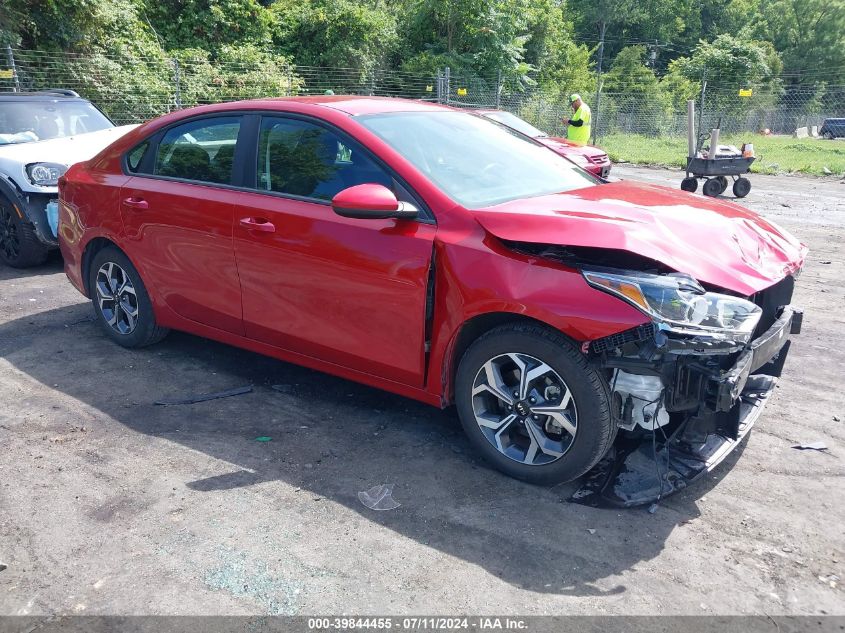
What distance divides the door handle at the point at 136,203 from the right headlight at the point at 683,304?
3.11 meters

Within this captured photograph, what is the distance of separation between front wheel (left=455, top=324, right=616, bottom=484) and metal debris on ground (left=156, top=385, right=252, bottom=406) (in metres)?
1.65

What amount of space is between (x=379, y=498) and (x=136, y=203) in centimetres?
276

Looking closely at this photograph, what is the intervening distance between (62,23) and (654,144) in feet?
61.5

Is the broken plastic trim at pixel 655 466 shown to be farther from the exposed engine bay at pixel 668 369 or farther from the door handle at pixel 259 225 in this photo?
the door handle at pixel 259 225

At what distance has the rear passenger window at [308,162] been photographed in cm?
386

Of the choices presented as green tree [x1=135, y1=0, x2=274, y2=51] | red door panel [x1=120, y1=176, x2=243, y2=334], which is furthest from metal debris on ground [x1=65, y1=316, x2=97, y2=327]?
green tree [x1=135, y1=0, x2=274, y2=51]

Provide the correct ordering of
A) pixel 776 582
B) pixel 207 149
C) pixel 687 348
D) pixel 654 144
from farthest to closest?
1. pixel 654 144
2. pixel 207 149
3. pixel 687 348
4. pixel 776 582

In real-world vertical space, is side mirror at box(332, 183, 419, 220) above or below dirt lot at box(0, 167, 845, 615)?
above

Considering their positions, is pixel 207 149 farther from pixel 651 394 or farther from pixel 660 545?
pixel 660 545

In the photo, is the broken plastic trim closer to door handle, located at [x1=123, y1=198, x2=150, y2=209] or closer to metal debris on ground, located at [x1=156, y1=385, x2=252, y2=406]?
metal debris on ground, located at [x1=156, y1=385, x2=252, y2=406]

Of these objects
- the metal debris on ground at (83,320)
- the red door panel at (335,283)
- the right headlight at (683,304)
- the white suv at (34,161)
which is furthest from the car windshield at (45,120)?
the right headlight at (683,304)

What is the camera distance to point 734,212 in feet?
12.8

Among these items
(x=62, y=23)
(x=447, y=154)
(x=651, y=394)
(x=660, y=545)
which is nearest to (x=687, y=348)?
(x=651, y=394)

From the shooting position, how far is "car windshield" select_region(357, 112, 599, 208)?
12.5 feet
